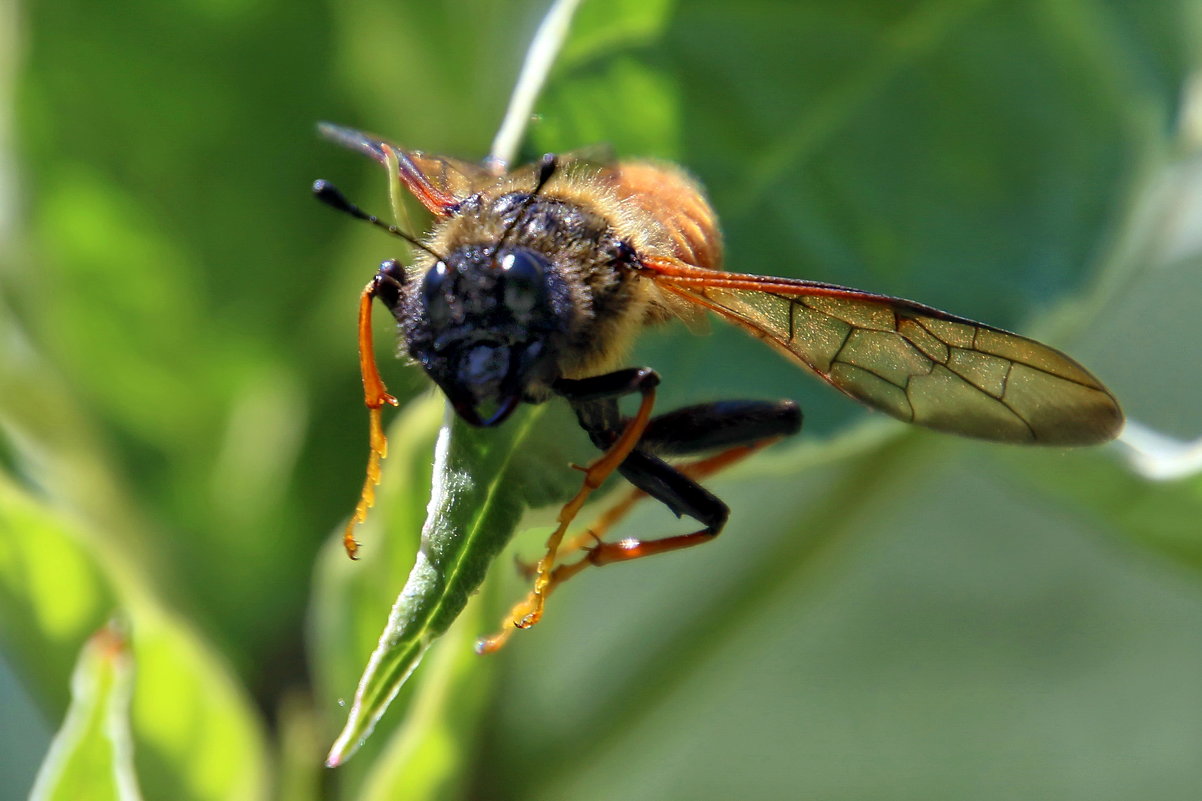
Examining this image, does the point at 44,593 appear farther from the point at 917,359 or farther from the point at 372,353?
the point at 917,359

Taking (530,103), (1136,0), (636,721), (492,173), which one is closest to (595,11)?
(530,103)

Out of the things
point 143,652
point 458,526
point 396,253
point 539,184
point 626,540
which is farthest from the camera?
point 396,253

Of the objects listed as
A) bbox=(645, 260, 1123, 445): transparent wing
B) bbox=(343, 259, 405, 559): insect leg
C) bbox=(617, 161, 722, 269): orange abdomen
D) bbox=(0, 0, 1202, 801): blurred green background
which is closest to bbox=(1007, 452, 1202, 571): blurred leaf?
bbox=(0, 0, 1202, 801): blurred green background

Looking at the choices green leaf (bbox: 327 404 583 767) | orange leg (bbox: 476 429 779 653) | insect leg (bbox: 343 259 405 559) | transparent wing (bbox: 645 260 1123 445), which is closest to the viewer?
green leaf (bbox: 327 404 583 767)

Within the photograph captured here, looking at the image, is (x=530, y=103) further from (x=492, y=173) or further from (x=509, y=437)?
(x=509, y=437)

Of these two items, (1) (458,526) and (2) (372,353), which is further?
(2) (372,353)

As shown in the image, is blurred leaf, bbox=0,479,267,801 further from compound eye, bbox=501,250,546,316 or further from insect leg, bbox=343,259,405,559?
compound eye, bbox=501,250,546,316

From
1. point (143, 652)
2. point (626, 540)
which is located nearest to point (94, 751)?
point (143, 652)
